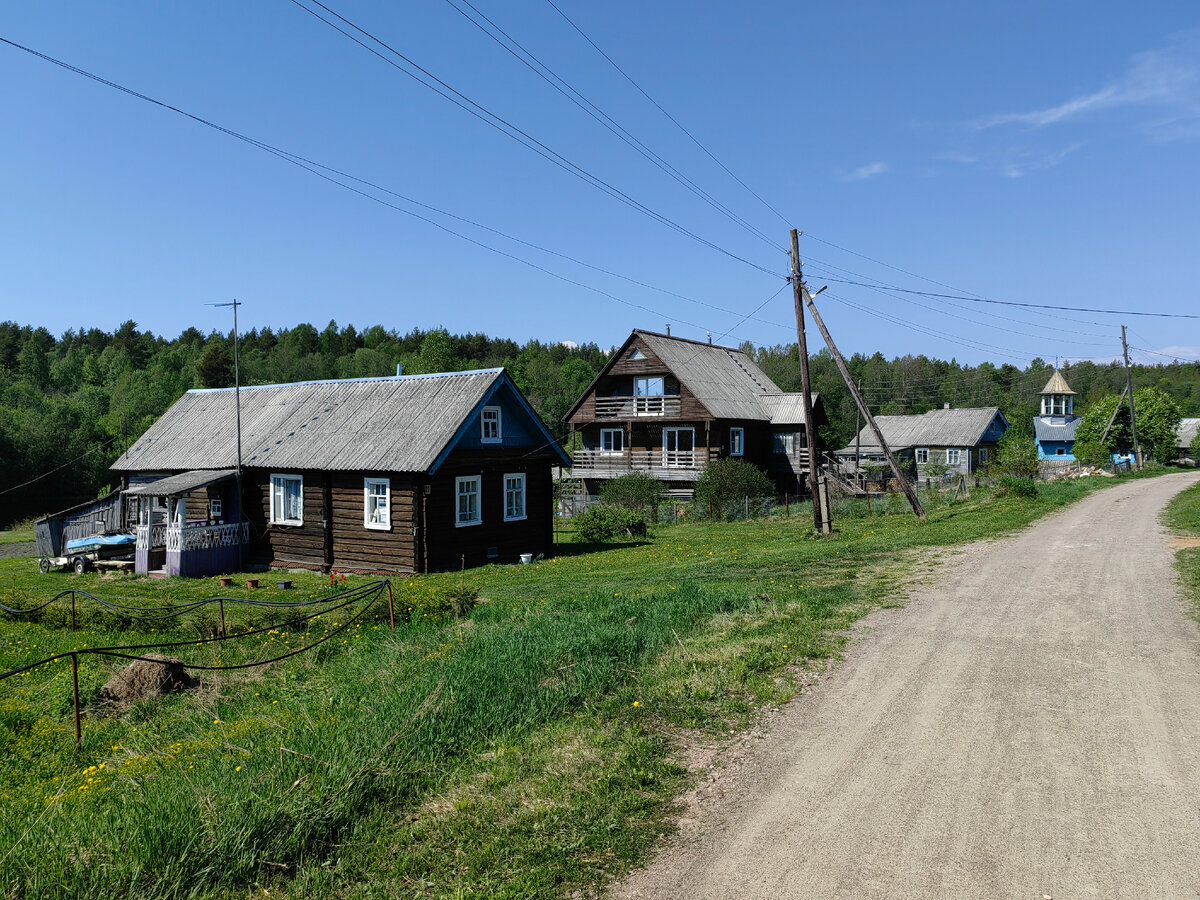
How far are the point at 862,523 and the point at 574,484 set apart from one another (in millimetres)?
23935

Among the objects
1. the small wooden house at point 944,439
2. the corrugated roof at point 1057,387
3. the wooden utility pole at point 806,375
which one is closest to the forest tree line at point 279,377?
the small wooden house at point 944,439

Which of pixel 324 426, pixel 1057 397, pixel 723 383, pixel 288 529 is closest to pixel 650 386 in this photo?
pixel 723 383

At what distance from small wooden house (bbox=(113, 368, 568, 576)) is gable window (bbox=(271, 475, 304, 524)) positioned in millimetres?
42

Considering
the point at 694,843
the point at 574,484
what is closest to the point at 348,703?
the point at 694,843

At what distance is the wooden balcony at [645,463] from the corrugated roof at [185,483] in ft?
73.9

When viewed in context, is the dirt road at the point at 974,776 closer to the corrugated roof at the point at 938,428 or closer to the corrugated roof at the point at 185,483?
the corrugated roof at the point at 185,483

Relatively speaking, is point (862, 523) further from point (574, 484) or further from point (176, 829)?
point (176, 829)

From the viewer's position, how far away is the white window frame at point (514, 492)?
89.0 feet

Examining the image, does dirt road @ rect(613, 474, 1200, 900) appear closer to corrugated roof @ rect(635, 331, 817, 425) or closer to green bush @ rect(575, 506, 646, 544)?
green bush @ rect(575, 506, 646, 544)

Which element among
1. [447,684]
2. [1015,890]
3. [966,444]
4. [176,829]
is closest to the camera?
[1015,890]

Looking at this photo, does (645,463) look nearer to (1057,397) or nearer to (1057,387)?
(1057,387)

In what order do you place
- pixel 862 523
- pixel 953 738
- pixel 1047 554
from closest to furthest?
pixel 953 738, pixel 1047 554, pixel 862 523

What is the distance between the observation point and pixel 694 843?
6148 mm

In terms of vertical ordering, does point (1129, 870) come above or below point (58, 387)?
below
